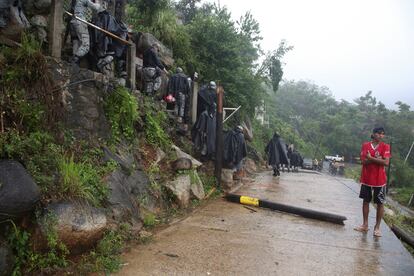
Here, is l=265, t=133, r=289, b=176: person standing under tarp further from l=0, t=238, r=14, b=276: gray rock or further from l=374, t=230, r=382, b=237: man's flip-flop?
l=0, t=238, r=14, b=276: gray rock

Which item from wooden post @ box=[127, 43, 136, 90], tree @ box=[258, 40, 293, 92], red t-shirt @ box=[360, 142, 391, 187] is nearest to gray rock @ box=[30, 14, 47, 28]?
wooden post @ box=[127, 43, 136, 90]

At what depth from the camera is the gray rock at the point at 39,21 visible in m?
6.11

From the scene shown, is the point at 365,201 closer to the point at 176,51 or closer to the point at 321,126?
the point at 176,51

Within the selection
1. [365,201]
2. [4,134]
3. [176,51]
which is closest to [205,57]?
[176,51]

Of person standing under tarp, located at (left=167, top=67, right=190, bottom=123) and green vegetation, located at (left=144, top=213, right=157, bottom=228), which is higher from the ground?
person standing under tarp, located at (left=167, top=67, right=190, bottom=123)

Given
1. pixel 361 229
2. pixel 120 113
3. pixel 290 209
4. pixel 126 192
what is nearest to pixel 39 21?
pixel 120 113

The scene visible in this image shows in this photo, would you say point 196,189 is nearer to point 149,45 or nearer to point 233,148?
point 233,148

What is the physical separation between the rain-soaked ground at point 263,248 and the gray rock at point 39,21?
14.8 ft

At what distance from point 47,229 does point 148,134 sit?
12.7 ft

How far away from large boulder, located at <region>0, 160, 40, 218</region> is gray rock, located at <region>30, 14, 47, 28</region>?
12.1 feet

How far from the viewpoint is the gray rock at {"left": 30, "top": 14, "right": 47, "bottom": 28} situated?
6109 millimetres

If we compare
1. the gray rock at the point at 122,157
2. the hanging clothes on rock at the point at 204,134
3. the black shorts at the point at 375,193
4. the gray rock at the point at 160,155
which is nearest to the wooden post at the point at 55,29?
the gray rock at the point at 122,157

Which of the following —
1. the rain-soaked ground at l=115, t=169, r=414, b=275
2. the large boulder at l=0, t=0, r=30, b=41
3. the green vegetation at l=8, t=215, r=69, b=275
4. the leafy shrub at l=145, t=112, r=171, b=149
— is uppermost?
the large boulder at l=0, t=0, r=30, b=41

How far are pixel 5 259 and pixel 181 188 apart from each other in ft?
12.9
